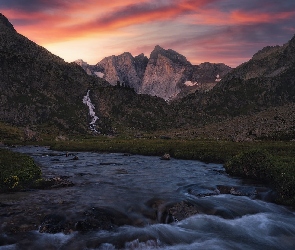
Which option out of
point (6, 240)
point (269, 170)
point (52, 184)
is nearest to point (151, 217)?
point (6, 240)

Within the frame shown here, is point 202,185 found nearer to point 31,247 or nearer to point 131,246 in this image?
point 131,246

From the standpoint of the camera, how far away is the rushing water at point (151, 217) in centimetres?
1708

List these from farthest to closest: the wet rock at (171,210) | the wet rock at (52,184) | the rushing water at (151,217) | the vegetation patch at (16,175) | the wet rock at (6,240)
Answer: the wet rock at (52,184) < the vegetation patch at (16,175) < the wet rock at (171,210) < the rushing water at (151,217) < the wet rock at (6,240)

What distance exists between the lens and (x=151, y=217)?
2136 centimetres

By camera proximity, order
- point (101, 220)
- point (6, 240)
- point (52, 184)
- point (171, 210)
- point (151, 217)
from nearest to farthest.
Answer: point (6, 240), point (101, 220), point (151, 217), point (171, 210), point (52, 184)

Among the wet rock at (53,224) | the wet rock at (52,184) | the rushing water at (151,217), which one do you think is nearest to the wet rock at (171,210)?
the rushing water at (151,217)

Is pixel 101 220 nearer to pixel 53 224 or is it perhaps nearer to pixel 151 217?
pixel 53 224

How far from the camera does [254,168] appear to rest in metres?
35.4

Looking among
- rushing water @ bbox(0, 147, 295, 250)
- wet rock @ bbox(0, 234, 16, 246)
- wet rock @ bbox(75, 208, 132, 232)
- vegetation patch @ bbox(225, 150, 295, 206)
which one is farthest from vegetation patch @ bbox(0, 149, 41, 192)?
vegetation patch @ bbox(225, 150, 295, 206)

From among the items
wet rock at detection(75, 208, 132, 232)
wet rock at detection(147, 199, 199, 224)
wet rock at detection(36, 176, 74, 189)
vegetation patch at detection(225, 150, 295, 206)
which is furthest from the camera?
wet rock at detection(36, 176, 74, 189)

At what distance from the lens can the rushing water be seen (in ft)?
56.0

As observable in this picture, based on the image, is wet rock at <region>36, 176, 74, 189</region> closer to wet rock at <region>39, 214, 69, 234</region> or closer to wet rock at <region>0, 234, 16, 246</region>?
wet rock at <region>39, 214, 69, 234</region>

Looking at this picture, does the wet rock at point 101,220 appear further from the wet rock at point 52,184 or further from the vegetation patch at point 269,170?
the vegetation patch at point 269,170

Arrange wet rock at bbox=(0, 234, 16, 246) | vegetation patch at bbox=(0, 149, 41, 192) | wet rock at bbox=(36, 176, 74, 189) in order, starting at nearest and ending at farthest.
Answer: wet rock at bbox=(0, 234, 16, 246), vegetation patch at bbox=(0, 149, 41, 192), wet rock at bbox=(36, 176, 74, 189)
